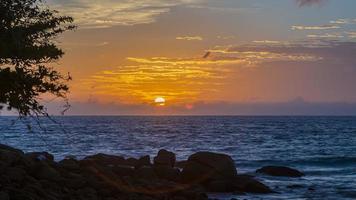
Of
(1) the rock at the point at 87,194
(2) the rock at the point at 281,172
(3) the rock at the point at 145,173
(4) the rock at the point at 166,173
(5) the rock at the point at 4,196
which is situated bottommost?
(2) the rock at the point at 281,172

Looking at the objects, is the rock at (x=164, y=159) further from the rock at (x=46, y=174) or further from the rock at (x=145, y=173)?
the rock at (x=46, y=174)

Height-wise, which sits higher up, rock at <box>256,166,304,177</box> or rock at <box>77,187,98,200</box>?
rock at <box>77,187,98,200</box>

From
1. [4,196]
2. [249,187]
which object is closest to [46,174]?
[4,196]

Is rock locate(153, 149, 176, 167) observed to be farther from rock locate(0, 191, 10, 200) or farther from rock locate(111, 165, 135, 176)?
rock locate(0, 191, 10, 200)

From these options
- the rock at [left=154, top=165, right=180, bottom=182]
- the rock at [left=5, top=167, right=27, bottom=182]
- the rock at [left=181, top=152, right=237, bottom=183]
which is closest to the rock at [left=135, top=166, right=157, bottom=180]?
the rock at [left=154, top=165, right=180, bottom=182]

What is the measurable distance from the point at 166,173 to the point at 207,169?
2670mm

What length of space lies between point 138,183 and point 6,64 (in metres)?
11.5

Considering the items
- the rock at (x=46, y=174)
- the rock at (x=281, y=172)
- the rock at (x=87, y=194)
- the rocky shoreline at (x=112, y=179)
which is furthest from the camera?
the rock at (x=281, y=172)

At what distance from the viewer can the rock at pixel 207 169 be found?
1379 inches

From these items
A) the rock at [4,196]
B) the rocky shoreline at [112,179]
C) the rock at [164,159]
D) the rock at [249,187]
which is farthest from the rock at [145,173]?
the rock at [4,196]

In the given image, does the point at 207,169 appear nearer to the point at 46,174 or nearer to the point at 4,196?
the point at 46,174

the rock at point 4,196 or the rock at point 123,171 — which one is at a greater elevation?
the rock at point 4,196

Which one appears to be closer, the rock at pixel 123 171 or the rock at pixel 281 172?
the rock at pixel 123 171

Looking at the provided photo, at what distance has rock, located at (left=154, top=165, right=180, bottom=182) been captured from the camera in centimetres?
3438
